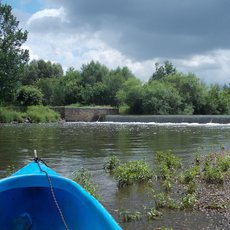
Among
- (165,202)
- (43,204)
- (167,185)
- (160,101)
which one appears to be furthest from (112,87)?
(43,204)

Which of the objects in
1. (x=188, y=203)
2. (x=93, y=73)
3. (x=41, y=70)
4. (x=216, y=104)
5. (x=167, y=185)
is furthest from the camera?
(x=41, y=70)

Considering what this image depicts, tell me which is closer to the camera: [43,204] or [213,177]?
[43,204]

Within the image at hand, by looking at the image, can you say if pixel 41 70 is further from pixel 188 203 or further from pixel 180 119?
pixel 188 203

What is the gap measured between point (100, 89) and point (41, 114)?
24.6 meters

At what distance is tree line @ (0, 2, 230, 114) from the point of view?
53.7 metres

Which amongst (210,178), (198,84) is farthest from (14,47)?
(210,178)

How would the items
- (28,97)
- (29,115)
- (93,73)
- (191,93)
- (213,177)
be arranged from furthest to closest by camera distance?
1. (93,73)
2. (191,93)
3. (28,97)
4. (29,115)
5. (213,177)

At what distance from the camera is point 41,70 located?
3971 inches

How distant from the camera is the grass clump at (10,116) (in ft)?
164

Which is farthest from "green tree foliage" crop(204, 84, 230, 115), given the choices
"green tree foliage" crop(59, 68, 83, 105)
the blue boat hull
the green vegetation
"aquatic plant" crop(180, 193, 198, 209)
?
the blue boat hull

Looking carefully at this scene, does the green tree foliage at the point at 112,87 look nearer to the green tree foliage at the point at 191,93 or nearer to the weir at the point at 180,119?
the green tree foliage at the point at 191,93

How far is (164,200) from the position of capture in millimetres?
8789

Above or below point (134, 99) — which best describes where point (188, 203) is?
below

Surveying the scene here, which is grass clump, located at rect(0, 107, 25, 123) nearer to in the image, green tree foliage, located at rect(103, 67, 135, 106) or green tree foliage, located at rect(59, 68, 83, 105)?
green tree foliage, located at rect(103, 67, 135, 106)
